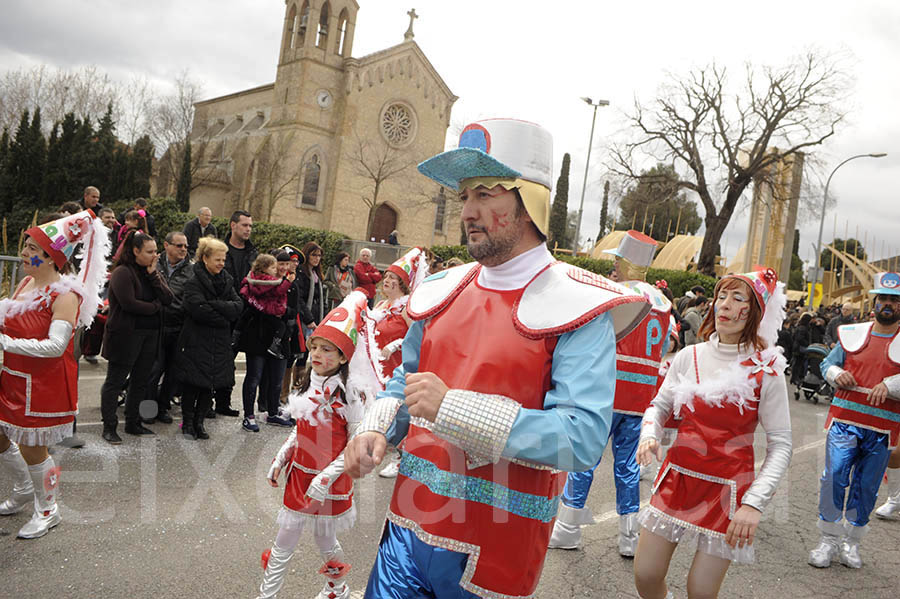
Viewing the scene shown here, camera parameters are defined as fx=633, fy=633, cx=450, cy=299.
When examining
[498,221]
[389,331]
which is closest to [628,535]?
[389,331]

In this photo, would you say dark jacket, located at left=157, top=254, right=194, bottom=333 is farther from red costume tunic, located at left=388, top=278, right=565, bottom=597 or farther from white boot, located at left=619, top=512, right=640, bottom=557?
red costume tunic, located at left=388, top=278, right=565, bottom=597

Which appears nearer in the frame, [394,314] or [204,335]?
[394,314]

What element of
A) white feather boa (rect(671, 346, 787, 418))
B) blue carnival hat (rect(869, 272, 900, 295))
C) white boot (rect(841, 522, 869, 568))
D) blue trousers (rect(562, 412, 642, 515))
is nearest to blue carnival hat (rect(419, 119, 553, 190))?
white feather boa (rect(671, 346, 787, 418))

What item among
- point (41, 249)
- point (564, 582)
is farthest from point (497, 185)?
point (41, 249)

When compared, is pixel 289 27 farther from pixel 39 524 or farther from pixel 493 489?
pixel 493 489

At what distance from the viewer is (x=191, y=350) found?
655 centimetres

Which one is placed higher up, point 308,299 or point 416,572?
point 308,299

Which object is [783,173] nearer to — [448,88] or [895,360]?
[448,88]

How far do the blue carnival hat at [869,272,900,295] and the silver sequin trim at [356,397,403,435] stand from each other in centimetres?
492

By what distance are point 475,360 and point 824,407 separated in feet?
48.5

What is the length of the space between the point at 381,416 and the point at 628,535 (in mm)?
3547

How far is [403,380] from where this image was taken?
227cm

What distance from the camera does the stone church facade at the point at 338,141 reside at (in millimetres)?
36656

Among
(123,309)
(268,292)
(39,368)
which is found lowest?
(39,368)
